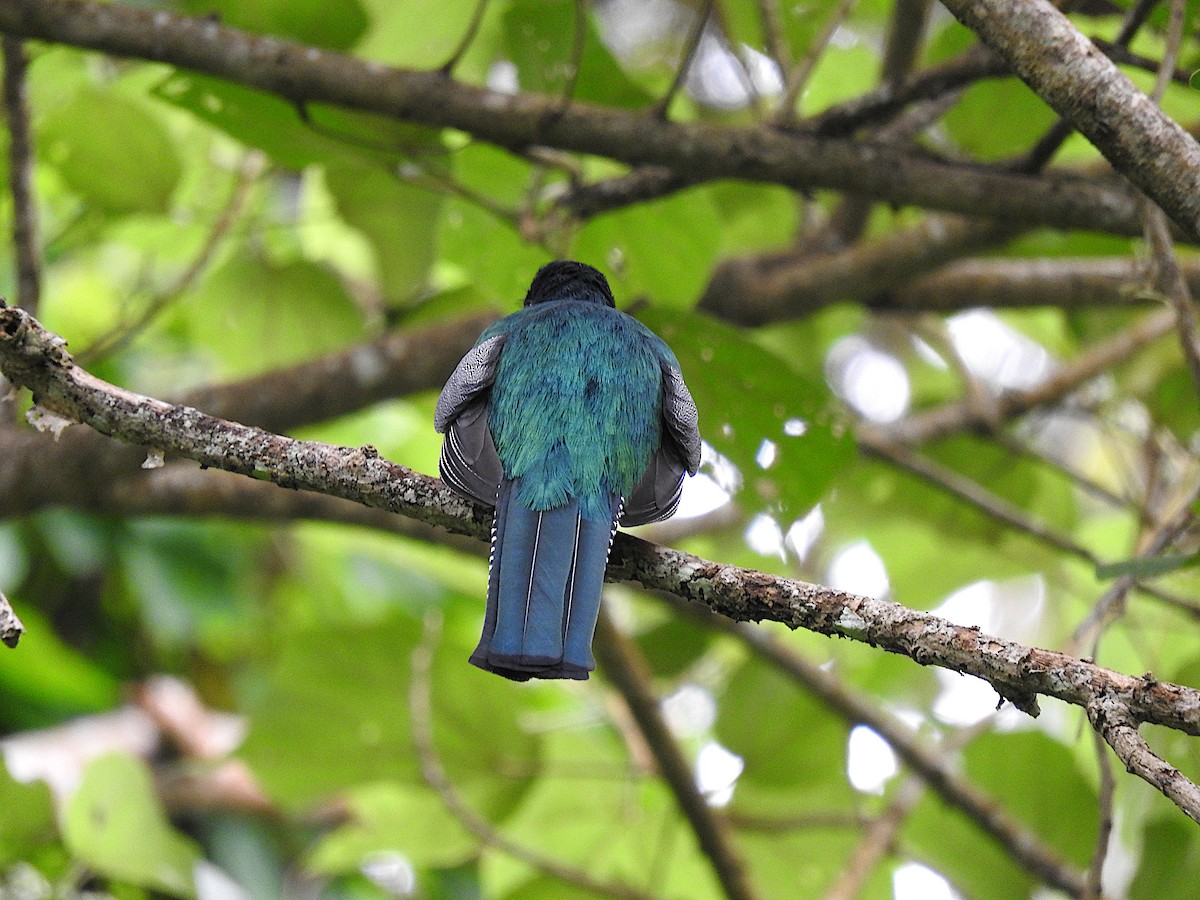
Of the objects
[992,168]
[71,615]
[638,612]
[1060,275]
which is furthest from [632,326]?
[71,615]

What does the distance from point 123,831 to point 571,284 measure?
1872mm

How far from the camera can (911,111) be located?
3.43 meters

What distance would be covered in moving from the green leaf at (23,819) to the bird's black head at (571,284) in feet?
6.28

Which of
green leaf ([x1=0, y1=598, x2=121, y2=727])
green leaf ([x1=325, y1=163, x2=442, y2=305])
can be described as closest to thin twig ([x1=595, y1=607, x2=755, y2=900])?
green leaf ([x1=325, y1=163, x2=442, y2=305])

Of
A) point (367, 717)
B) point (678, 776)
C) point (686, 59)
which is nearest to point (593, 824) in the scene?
point (678, 776)

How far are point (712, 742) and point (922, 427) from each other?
139 centimetres

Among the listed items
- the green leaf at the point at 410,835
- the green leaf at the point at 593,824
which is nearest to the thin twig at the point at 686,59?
the green leaf at the point at 593,824

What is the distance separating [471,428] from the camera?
2.46m

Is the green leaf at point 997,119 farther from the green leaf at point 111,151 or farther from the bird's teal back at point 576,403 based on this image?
the green leaf at point 111,151

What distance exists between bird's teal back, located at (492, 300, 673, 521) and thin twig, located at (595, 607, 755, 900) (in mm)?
1294

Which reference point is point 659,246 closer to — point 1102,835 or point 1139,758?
point 1102,835

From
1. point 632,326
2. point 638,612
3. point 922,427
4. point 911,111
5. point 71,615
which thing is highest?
point 911,111

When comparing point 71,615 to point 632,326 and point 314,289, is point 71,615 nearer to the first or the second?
point 314,289

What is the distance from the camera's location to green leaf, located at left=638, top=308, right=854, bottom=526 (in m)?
2.90
